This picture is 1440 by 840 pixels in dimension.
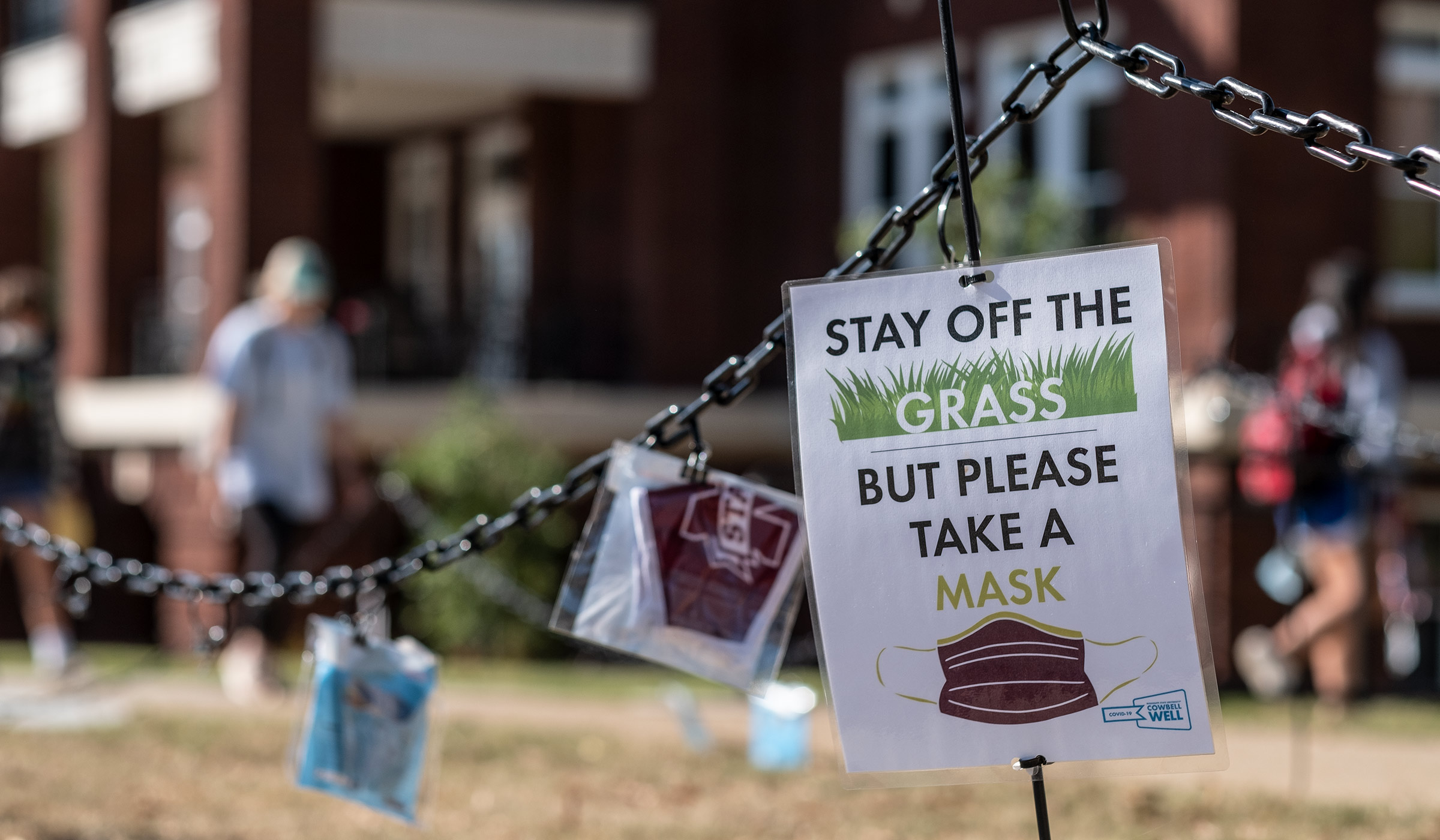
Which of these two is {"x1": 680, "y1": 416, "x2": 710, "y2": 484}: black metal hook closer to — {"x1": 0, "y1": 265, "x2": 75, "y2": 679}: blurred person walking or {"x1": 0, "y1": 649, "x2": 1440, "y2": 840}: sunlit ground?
{"x1": 0, "y1": 649, "x2": 1440, "y2": 840}: sunlit ground

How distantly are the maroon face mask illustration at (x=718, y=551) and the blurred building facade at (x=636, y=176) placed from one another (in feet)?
27.2

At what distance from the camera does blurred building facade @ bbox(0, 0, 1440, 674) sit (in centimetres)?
1176

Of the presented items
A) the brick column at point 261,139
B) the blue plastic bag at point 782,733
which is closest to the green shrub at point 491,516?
the brick column at point 261,139

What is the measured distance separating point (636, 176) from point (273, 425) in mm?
7045

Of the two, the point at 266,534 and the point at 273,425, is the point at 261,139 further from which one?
the point at 266,534

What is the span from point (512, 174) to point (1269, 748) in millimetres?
11154

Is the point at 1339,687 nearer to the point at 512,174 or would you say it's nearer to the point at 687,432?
the point at 687,432

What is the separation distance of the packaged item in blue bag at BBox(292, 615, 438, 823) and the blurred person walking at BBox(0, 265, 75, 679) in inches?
211

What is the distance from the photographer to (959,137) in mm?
2703

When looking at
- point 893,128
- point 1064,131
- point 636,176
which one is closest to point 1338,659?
point 1064,131

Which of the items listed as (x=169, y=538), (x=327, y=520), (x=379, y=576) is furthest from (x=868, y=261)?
(x=169, y=538)

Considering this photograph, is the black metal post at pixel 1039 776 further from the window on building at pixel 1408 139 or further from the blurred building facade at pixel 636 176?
the window on building at pixel 1408 139

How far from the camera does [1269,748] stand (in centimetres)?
727

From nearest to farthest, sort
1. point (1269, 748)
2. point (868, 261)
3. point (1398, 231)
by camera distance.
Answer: point (868, 261) → point (1269, 748) → point (1398, 231)
